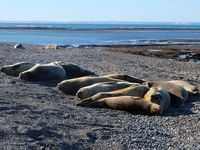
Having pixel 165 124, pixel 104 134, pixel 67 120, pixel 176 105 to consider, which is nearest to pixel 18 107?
pixel 67 120

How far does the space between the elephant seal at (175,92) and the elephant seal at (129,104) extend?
3.68 ft

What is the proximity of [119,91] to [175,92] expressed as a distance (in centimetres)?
140

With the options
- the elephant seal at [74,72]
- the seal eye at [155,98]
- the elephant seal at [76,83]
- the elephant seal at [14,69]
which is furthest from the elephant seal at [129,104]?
the elephant seal at [14,69]

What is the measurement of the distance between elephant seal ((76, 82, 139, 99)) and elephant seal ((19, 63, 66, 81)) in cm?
226

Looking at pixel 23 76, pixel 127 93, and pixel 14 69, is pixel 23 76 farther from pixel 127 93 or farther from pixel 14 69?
pixel 127 93

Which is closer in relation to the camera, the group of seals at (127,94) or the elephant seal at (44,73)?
the group of seals at (127,94)

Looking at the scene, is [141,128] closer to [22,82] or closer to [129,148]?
[129,148]

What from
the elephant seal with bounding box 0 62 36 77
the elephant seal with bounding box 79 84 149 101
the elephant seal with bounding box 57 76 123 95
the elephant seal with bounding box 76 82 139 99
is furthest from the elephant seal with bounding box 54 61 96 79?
the elephant seal with bounding box 79 84 149 101

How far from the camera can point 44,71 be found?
1300 centimetres

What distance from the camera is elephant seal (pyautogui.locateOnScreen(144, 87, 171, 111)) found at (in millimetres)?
9719

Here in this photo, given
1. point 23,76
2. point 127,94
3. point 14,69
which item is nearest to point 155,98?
point 127,94

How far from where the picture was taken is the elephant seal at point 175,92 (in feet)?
34.4

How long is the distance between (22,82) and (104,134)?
5.45 metres

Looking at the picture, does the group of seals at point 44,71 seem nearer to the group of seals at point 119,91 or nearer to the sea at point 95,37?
the group of seals at point 119,91
